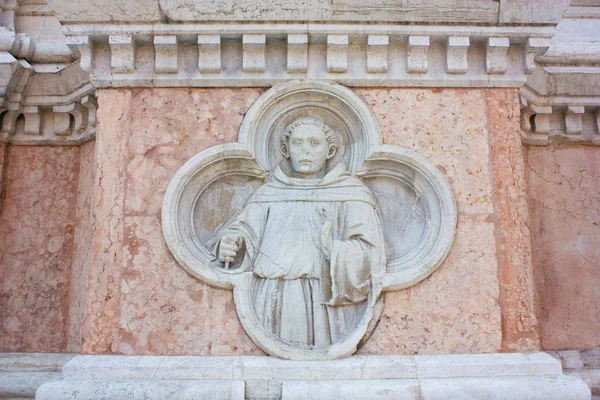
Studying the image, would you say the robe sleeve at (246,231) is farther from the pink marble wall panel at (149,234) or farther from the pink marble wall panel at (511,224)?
the pink marble wall panel at (511,224)

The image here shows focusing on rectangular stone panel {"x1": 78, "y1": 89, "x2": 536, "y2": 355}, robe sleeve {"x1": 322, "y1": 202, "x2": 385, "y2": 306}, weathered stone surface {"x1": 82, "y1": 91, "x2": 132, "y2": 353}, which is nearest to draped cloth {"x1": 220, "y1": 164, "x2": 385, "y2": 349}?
robe sleeve {"x1": 322, "y1": 202, "x2": 385, "y2": 306}

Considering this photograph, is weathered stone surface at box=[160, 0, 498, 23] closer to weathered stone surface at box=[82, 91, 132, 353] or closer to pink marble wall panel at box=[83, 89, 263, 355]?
pink marble wall panel at box=[83, 89, 263, 355]

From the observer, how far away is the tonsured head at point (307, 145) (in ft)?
18.8

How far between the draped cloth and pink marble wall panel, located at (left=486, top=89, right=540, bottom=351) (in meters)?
0.93

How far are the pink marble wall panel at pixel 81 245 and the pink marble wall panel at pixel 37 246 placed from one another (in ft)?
0.23

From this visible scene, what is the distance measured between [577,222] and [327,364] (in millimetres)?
2960

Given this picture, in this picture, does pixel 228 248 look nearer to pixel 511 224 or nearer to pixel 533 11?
pixel 511 224

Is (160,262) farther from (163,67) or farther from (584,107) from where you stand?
(584,107)

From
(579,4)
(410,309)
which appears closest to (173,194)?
(410,309)

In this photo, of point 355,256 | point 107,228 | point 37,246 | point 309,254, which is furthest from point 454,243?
point 37,246

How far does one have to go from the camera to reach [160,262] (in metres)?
5.36

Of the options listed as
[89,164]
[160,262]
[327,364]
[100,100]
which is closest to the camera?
[327,364]

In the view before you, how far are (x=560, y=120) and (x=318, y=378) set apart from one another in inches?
138

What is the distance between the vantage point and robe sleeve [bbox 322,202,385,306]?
5.28m
